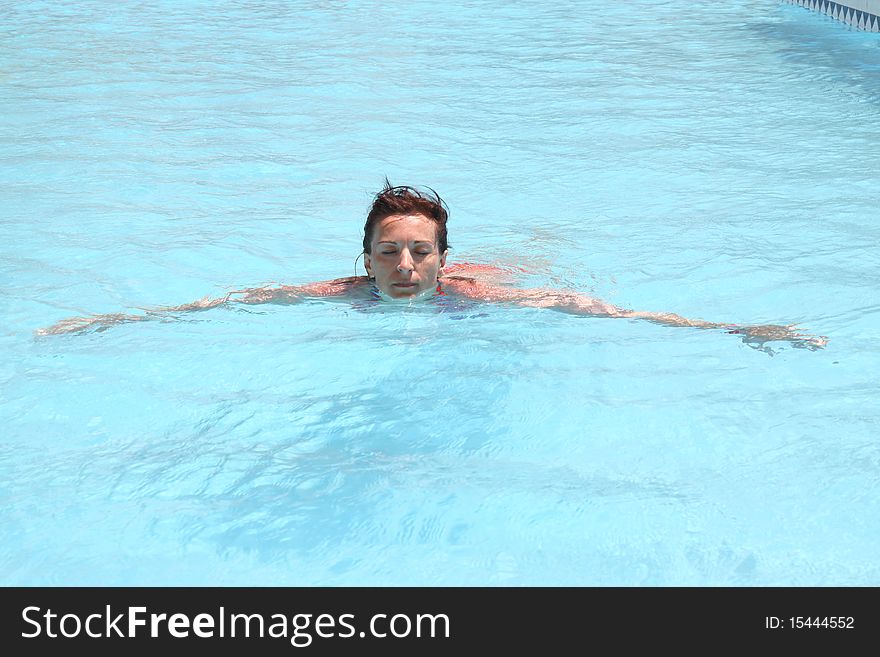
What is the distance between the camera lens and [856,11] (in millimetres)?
12102

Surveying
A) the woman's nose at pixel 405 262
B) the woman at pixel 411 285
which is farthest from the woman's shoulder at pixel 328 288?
the woman's nose at pixel 405 262

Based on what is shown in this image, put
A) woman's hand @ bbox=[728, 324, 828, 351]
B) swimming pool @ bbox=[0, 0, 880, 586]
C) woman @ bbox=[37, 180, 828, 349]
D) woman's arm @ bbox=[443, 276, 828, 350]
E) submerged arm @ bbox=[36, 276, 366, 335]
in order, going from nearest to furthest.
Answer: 1. swimming pool @ bbox=[0, 0, 880, 586]
2. woman's hand @ bbox=[728, 324, 828, 351]
3. woman @ bbox=[37, 180, 828, 349]
4. woman's arm @ bbox=[443, 276, 828, 350]
5. submerged arm @ bbox=[36, 276, 366, 335]

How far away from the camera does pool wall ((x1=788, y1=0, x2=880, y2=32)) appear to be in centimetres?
1165

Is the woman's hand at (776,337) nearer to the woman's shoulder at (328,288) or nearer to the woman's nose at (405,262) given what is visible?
the woman's nose at (405,262)

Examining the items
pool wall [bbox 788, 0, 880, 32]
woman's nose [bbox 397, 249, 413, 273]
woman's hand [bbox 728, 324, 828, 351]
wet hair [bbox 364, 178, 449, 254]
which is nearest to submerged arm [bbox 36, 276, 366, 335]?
wet hair [bbox 364, 178, 449, 254]

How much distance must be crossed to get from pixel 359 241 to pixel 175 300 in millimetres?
1197

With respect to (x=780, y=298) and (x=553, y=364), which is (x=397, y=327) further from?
(x=780, y=298)

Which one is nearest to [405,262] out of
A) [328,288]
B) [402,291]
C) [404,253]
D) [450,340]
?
[404,253]

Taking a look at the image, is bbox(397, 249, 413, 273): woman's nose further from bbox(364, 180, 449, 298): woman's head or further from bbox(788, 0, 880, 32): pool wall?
bbox(788, 0, 880, 32): pool wall

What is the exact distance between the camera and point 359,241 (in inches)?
248

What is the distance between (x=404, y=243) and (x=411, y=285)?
0.55 feet

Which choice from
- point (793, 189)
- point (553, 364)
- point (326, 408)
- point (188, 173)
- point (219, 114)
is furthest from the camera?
point (219, 114)

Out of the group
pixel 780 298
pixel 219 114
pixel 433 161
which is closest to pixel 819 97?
pixel 433 161

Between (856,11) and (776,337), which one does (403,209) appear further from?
(856,11)
